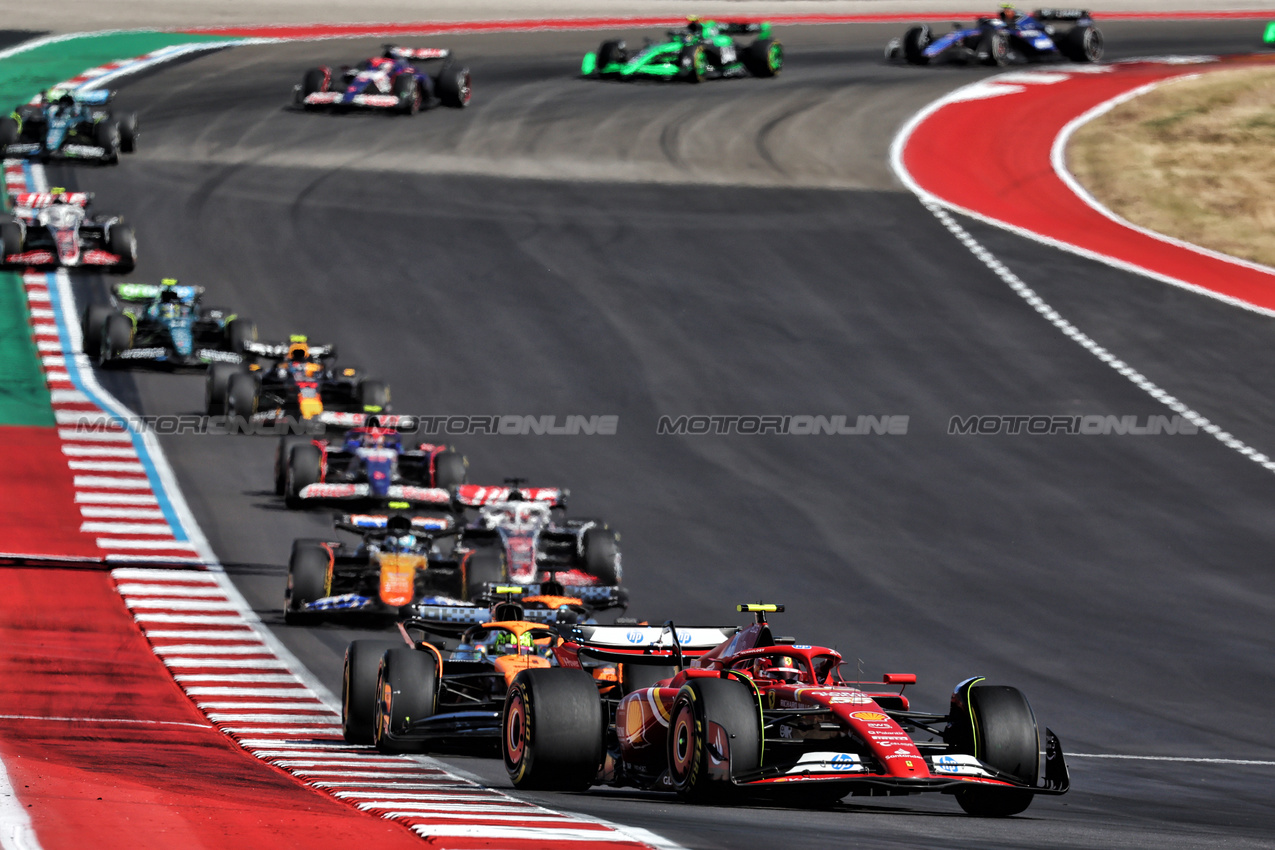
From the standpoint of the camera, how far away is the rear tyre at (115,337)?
29.5 metres

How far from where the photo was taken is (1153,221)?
124 ft

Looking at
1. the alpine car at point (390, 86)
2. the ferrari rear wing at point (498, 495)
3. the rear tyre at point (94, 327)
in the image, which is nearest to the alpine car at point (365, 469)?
the ferrari rear wing at point (498, 495)

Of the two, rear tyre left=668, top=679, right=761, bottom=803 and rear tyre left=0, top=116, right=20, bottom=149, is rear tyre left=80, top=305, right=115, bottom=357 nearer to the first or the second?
rear tyre left=0, top=116, right=20, bottom=149

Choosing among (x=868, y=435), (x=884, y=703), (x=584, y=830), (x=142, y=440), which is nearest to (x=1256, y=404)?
(x=868, y=435)

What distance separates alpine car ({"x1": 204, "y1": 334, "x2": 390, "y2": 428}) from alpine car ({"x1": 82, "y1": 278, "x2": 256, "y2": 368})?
1590 millimetres

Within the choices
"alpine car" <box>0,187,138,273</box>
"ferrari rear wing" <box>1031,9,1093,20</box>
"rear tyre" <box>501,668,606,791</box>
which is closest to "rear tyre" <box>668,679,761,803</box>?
"rear tyre" <box>501,668,606,791</box>

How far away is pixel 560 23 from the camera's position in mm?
55281

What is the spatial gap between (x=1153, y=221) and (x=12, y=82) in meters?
25.3

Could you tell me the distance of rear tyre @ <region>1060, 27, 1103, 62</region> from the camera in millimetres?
49750

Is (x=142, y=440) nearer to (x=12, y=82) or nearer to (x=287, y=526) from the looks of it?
(x=287, y=526)

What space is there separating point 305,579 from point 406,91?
2464 centimetres

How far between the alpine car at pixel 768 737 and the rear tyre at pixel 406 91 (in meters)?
31.1

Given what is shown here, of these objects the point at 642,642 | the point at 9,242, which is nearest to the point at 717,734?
the point at 642,642

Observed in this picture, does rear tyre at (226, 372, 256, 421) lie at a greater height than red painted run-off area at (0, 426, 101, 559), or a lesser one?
greater
